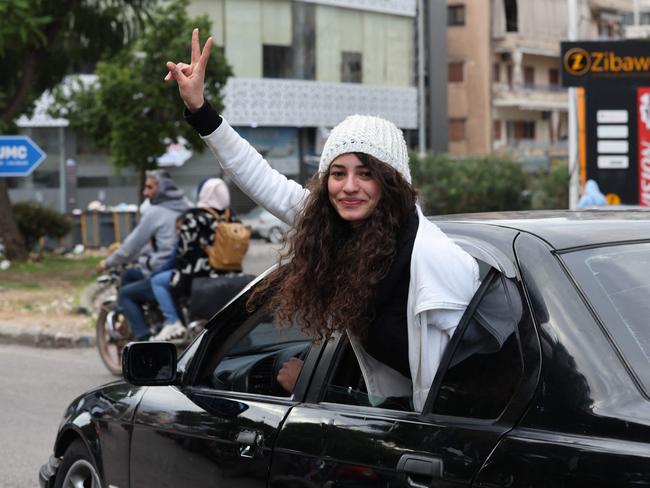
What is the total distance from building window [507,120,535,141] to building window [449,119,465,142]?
2919mm

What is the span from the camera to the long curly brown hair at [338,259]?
361 centimetres

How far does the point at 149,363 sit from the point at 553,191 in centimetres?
3297

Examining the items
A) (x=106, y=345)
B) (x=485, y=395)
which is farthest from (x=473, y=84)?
(x=485, y=395)

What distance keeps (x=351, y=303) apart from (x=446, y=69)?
6671 cm

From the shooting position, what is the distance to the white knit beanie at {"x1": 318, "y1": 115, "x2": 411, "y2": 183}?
3805mm

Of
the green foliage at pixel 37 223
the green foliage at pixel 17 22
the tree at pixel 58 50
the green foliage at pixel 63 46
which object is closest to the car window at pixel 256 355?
the green foliage at pixel 17 22

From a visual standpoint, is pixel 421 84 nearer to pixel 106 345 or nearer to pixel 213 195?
pixel 106 345

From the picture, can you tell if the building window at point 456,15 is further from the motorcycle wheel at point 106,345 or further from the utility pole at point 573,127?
the motorcycle wheel at point 106,345

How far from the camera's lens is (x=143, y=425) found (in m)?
4.54

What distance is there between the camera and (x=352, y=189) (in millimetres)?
3803

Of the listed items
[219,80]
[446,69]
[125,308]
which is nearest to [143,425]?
[125,308]

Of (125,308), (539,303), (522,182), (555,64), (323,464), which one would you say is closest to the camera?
(539,303)

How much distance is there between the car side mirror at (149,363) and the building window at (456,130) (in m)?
66.7

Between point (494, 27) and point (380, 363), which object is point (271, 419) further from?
point (494, 27)
